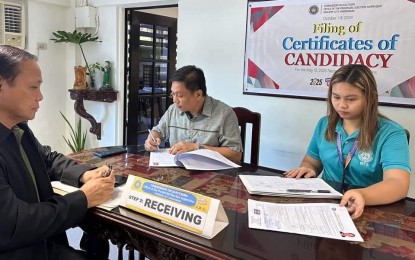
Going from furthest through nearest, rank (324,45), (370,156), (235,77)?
→ (235,77) → (324,45) → (370,156)

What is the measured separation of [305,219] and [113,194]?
2.06ft

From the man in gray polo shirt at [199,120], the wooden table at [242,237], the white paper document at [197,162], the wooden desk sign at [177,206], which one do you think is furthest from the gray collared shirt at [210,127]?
the wooden desk sign at [177,206]

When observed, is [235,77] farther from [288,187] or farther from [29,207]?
[29,207]

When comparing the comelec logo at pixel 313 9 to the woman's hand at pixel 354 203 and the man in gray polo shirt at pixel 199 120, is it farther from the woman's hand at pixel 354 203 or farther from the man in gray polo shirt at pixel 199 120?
the woman's hand at pixel 354 203

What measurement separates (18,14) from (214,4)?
1989mm

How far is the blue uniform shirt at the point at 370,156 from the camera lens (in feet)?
4.34

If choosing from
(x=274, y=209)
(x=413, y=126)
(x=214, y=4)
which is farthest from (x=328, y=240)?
(x=214, y=4)

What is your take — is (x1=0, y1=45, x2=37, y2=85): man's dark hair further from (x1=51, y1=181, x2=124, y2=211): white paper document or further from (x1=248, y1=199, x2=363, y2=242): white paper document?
(x1=248, y1=199, x2=363, y2=242): white paper document

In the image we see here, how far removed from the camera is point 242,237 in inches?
35.4

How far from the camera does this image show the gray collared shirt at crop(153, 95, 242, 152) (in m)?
1.90

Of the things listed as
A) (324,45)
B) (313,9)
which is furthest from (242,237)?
(313,9)

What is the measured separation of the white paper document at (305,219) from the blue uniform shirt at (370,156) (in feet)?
1.31

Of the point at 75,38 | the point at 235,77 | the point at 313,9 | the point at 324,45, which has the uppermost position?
the point at 313,9

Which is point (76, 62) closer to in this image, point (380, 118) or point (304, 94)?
point (304, 94)
